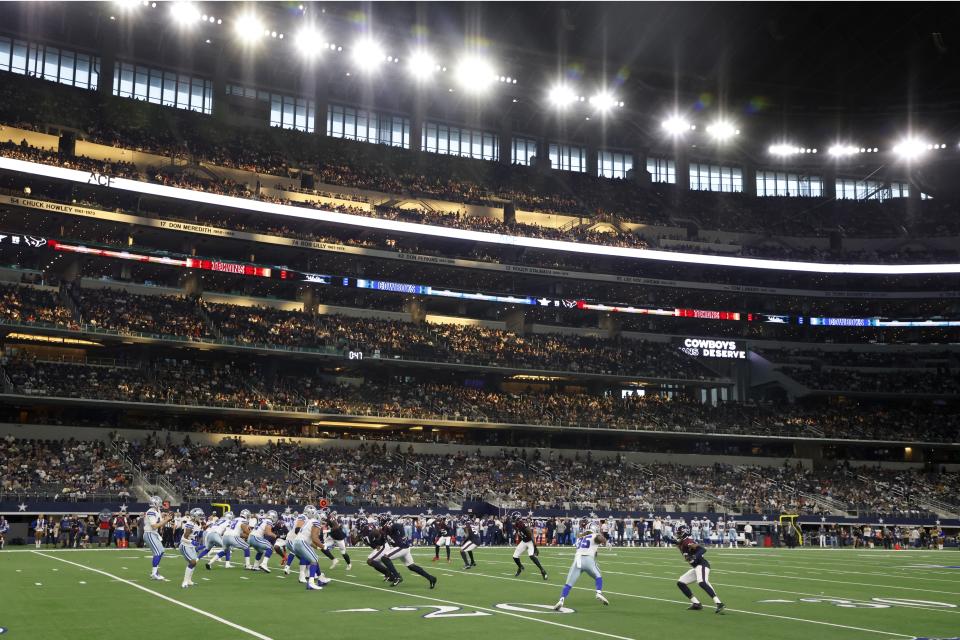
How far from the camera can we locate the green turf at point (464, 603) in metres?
14.2

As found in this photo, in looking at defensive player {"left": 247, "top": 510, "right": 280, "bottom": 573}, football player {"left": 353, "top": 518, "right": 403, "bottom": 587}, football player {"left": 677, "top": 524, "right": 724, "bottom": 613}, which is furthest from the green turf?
defensive player {"left": 247, "top": 510, "right": 280, "bottom": 573}

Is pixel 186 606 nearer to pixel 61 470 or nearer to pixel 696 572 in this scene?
pixel 696 572

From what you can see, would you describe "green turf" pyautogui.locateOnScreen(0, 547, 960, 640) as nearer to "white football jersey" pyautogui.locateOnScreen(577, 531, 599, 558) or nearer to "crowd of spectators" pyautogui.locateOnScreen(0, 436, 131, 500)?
"white football jersey" pyautogui.locateOnScreen(577, 531, 599, 558)

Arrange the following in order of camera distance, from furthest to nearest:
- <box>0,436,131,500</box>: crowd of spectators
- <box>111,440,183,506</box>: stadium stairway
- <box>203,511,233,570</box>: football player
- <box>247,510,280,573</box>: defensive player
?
<box>111,440,183,506</box>: stadium stairway, <box>0,436,131,500</box>: crowd of spectators, <box>203,511,233,570</box>: football player, <box>247,510,280,573</box>: defensive player

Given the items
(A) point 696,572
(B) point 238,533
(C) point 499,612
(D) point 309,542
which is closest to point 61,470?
(B) point 238,533

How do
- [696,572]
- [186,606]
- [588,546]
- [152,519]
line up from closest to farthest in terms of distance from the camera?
[186,606] < [696,572] < [588,546] < [152,519]

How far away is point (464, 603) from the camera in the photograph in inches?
701

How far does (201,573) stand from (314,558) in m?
5.00

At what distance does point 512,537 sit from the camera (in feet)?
144

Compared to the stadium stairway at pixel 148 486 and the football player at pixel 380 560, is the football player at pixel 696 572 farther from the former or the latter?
the stadium stairway at pixel 148 486

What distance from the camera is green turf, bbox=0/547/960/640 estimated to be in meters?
14.2

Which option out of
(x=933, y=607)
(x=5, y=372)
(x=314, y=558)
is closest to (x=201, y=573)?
(x=314, y=558)

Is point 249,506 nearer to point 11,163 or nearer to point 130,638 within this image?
point 11,163

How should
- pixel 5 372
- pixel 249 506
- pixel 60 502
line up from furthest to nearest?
pixel 5 372
pixel 249 506
pixel 60 502
